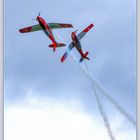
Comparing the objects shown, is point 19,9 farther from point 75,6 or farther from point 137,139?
point 137,139

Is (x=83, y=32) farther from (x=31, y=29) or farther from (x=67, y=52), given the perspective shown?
(x=31, y=29)

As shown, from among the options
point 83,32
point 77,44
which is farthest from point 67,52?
point 83,32

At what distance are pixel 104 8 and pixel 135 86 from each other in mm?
1755

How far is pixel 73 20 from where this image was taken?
14.1 meters

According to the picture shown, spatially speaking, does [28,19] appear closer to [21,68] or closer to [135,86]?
[21,68]

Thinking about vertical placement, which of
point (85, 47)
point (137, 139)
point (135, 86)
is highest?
point (85, 47)

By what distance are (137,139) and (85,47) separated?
2.36 metres

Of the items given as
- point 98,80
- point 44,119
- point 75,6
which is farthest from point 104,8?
point 44,119

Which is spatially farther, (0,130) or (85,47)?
(85,47)

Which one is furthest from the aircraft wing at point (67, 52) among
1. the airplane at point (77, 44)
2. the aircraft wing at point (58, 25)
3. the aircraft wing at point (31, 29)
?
the aircraft wing at point (31, 29)

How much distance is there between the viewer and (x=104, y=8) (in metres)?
14.0

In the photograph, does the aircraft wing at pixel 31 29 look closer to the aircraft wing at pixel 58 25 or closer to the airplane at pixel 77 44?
the aircraft wing at pixel 58 25

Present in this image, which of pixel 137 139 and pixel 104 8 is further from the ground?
pixel 104 8

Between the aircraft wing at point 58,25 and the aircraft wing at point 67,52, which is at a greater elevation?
the aircraft wing at point 58,25
